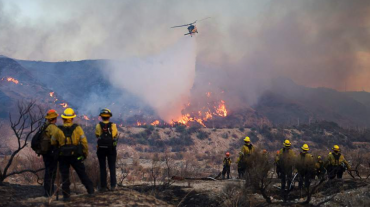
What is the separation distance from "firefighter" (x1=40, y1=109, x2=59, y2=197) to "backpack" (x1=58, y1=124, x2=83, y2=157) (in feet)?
0.78

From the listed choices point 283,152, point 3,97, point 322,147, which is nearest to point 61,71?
point 3,97

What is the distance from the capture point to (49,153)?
7.08 meters

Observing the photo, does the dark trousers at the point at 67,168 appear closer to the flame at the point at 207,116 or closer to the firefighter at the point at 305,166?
the firefighter at the point at 305,166

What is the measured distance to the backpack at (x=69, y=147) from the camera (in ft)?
21.0

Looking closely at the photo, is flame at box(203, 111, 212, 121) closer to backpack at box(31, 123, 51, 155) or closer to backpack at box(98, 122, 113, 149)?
backpack at box(98, 122, 113, 149)

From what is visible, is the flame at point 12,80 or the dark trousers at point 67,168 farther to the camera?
the flame at point 12,80

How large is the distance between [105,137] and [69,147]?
0.91m

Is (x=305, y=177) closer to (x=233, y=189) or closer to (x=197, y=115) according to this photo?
(x=233, y=189)

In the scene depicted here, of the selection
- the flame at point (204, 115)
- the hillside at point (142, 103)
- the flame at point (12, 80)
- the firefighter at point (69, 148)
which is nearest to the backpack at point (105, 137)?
the firefighter at point (69, 148)

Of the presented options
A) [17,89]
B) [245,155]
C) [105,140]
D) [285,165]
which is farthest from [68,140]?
[17,89]

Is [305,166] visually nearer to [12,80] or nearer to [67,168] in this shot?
[67,168]

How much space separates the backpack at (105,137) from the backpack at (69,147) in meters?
0.61

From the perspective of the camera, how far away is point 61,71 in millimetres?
95500

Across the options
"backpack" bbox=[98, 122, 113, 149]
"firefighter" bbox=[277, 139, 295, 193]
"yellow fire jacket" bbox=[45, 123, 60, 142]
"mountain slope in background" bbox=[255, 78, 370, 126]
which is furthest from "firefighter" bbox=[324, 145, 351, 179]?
"mountain slope in background" bbox=[255, 78, 370, 126]
